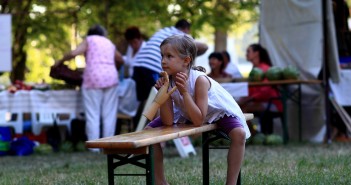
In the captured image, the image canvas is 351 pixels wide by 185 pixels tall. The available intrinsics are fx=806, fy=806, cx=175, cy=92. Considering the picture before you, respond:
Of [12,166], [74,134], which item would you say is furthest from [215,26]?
[12,166]

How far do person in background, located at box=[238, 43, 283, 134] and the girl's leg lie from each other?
6.84 m

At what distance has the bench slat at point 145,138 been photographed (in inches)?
165

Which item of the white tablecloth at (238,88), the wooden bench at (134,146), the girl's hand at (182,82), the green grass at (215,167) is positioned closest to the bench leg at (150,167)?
the wooden bench at (134,146)

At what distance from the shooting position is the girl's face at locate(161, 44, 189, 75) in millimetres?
5285

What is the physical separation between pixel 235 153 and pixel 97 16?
12218 millimetres

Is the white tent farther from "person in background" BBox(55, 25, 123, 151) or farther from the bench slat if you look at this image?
the bench slat

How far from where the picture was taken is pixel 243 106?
38.4ft

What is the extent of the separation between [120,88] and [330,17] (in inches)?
130

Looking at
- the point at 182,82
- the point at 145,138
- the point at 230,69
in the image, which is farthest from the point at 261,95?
the point at 145,138

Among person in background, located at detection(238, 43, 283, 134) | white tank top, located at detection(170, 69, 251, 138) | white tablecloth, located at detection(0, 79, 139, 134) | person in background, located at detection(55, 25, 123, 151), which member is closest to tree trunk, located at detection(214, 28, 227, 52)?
person in background, located at detection(238, 43, 283, 134)

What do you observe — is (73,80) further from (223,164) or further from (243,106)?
(223,164)

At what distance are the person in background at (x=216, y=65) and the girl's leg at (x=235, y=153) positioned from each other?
300 inches

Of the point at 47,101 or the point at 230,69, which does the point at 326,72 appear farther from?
the point at 47,101

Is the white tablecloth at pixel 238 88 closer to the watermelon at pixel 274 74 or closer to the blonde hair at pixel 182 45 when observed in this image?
the watermelon at pixel 274 74
